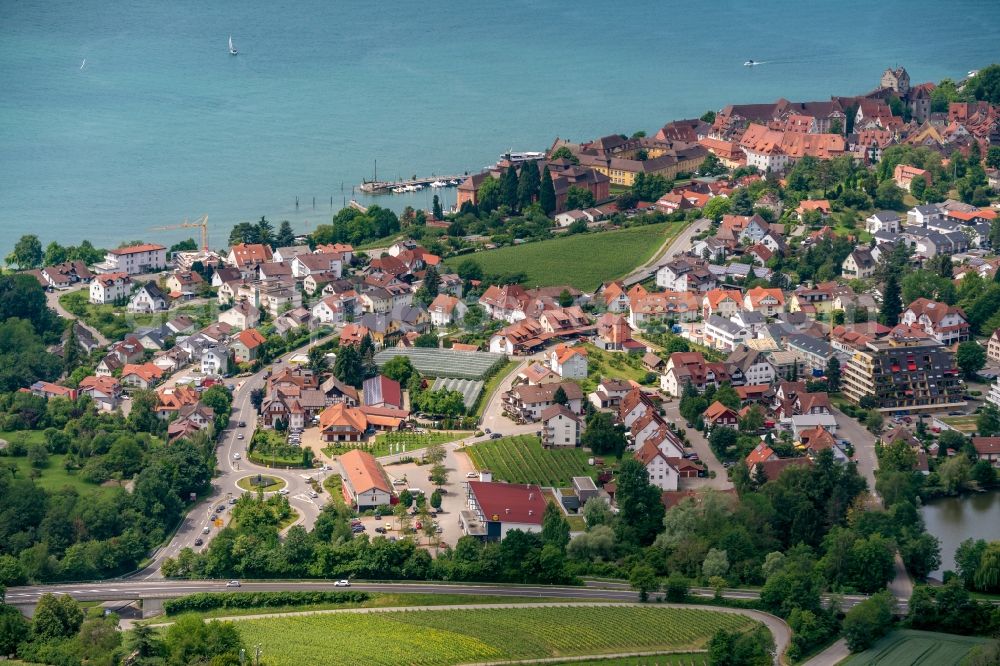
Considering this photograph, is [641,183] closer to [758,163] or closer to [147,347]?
[758,163]

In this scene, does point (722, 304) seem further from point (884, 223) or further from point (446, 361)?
point (884, 223)

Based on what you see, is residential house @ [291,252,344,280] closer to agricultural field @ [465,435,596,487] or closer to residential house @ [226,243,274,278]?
residential house @ [226,243,274,278]

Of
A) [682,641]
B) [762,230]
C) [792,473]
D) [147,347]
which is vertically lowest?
[682,641]

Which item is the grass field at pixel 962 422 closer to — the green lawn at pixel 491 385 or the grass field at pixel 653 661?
the green lawn at pixel 491 385

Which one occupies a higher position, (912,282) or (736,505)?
(912,282)

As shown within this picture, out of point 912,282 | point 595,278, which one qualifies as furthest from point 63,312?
point 912,282

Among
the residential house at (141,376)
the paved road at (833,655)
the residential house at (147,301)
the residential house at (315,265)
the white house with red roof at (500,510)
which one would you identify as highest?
the residential house at (315,265)

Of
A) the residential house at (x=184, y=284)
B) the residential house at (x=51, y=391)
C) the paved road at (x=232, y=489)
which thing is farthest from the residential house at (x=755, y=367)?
the residential house at (x=184, y=284)

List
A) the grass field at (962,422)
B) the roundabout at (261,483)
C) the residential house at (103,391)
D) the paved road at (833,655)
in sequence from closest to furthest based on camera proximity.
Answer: the paved road at (833,655)
the roundabout at (261,483)
the grass field at (962,422)
the residential house at (103,391)
